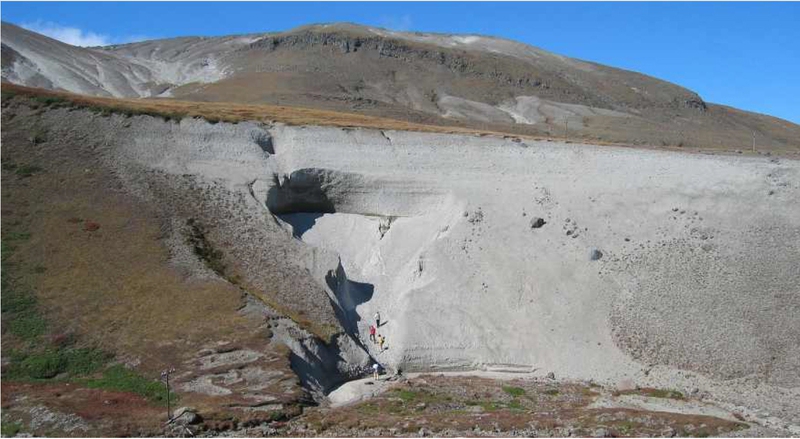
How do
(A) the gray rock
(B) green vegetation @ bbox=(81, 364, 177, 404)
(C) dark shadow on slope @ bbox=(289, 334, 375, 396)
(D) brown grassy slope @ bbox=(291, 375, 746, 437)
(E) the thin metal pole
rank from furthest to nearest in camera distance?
(C) dark shadow on slope @ bbox=(289, 334, 375, 396) → (B) green vegetation @ bbox=(81, 364, 177, 404) → (D) brown grassy slope @ bbox=(291, 375, 746, 437) → (E) the thin metal pole → (A) the gray rock

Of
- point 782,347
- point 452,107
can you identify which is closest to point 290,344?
point 782,347

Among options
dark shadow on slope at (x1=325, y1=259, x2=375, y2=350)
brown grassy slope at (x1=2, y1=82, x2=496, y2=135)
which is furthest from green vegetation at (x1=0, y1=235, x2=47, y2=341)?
brown grassy slope at (x1=2, y1=82, x2=496, y2=135)

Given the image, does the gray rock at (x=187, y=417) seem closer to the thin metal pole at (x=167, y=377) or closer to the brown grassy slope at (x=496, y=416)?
the thin metal pole at (x=167, y=377)

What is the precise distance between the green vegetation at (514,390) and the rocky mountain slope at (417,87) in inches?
3928

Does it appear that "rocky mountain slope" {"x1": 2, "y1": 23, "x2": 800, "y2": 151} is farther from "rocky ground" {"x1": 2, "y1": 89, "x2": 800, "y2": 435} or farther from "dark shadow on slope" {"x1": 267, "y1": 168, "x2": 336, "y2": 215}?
"rocky ground" {"x1": 2, "y1": 89, "x2": 800, "y2": 435}

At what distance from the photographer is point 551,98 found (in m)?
172

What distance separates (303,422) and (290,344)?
18.8ft

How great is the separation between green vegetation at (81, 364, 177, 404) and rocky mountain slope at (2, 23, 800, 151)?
103432 millimetres

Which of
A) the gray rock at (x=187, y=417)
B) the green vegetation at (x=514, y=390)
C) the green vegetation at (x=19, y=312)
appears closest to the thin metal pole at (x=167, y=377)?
the gray rock at (x=187, y=417)

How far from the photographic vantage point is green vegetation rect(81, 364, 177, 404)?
88.9ft

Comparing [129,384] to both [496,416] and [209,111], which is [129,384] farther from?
[209,111]

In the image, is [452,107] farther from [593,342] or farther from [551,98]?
[593,342]

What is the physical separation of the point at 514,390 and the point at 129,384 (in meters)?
14.9

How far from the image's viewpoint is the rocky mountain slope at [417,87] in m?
145
